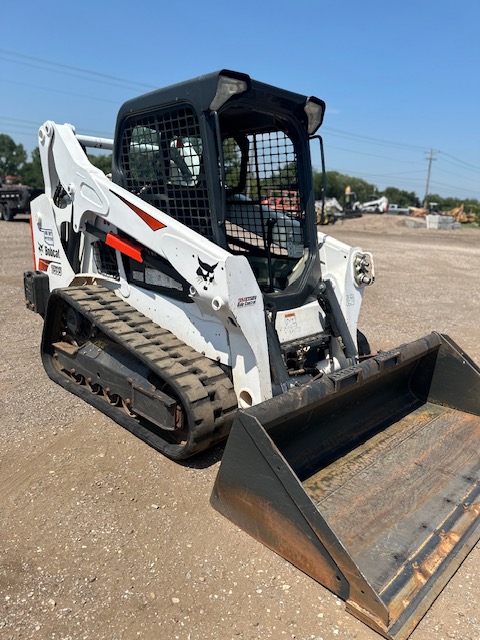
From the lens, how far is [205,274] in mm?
3428

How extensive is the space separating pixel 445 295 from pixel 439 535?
7.80 meters

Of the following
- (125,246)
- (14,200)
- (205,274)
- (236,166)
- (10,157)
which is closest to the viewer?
(205,274)

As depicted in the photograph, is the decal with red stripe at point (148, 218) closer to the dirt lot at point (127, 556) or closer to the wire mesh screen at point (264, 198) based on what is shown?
the wire mesh screen at point (264, 198)

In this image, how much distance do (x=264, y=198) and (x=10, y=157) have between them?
301 feet

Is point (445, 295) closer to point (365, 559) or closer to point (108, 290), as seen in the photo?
point (108, 290)

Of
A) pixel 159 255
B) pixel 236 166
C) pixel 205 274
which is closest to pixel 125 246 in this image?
pixel 159 255

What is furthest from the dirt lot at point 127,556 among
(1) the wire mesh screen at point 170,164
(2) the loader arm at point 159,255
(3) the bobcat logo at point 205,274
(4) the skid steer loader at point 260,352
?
(1) the wire mesh screen at point 170,164

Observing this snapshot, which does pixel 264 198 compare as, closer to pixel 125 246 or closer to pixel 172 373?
pixel 125 246

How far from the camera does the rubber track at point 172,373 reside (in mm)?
3383

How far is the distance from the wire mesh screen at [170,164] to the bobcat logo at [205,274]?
44 centimetres

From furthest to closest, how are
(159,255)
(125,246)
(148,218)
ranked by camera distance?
(125,246) < (159,255) < (148,218)

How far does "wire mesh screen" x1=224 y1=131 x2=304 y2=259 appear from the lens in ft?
14.5

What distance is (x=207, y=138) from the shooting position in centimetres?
358

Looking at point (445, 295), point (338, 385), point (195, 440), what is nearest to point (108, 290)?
point (195, 440)
